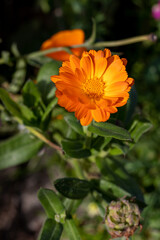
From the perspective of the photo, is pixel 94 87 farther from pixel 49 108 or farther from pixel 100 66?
pixel 49 108

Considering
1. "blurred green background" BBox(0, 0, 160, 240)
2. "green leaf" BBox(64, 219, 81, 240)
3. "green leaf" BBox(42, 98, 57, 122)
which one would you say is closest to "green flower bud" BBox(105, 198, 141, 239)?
"green leaf" BBox(64, 219, 81, 240)

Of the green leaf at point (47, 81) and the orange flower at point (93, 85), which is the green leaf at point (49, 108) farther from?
the orange flower at point (93, 85)

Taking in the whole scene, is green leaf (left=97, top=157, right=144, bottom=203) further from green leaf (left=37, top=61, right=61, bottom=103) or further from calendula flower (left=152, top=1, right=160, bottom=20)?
calendula flower (left=152, top=1, right=160, bottom=20)

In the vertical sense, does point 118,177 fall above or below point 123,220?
below

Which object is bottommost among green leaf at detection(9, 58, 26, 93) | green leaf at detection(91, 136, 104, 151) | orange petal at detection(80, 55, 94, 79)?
green leaf at detection(91, 136, 104, 151)

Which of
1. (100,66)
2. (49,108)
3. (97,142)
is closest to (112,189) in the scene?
(97,142)
